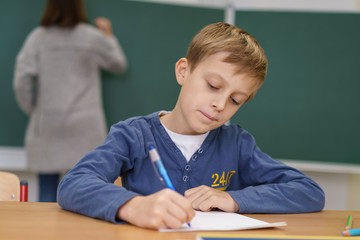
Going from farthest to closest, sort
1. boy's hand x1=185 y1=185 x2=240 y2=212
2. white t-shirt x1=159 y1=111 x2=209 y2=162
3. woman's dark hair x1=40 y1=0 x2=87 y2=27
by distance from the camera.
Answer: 1. woman's dark hair x1=40 y1=0 x2=87 y2=27
2. white t-shirt x1=159 y1=111 x2=209 y2=162
3. boy's hand x1=185 y1=185 x2=240 y2=212

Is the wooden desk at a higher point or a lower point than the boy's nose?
lower

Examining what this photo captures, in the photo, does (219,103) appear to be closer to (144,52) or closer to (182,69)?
(182,69)

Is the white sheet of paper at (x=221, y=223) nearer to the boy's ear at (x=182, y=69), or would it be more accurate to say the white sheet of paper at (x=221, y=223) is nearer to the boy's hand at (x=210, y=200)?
the boy's hand at (x=210, y=200)

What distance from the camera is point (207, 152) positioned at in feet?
4.41

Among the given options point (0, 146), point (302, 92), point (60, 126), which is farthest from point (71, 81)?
point (302, 92)

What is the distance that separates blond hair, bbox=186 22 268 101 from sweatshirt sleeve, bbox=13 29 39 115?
1.73 metres

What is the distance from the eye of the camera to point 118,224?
931 millimetres

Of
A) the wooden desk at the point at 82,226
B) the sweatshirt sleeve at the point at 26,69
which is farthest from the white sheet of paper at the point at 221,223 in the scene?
the sweatshirt sleeve at the point at 26,69

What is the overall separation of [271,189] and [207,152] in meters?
0.21

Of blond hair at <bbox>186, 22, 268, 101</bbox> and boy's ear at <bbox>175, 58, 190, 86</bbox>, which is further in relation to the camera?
boy's ear at <bbox>175, 58, 190, 86</bbox>

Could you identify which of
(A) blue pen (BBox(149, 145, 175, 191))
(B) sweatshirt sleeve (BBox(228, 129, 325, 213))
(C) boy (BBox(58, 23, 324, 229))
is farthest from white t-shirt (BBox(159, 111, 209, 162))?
(A) blue pen (BBox(149, 145, 175, 191))

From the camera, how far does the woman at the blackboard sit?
284 cm

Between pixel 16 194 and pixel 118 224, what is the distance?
57 centimetres

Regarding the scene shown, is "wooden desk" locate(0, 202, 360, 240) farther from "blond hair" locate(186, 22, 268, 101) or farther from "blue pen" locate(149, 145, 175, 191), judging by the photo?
"blond hair" locate(186, 22, 268, 101)
